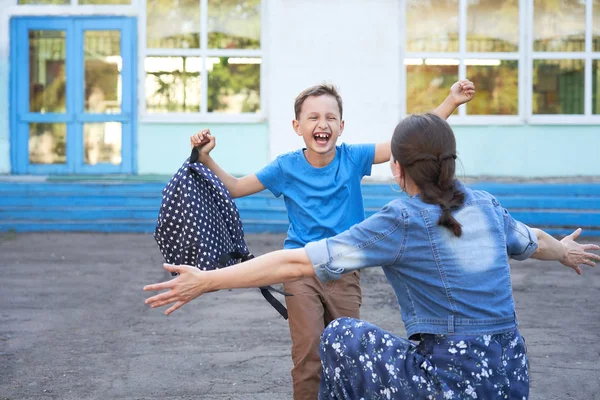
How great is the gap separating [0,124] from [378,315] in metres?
8.56

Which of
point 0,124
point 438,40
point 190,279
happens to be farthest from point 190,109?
point 190,279

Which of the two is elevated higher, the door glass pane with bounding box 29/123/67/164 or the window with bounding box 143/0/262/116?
the window with bounding box 143/0/262/116

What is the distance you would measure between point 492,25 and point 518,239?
35.9 ft

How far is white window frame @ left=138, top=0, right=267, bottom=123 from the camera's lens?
13680 mm

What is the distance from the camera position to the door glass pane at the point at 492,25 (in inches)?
544

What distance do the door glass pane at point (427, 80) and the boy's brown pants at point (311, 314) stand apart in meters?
9.61

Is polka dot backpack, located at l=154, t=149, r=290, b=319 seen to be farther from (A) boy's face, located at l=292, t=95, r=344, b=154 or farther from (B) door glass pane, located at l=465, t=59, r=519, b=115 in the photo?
(B) door glass pane, located at l=465, t=59, r=519, b=115

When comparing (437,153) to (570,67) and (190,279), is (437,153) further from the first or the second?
(570,67)

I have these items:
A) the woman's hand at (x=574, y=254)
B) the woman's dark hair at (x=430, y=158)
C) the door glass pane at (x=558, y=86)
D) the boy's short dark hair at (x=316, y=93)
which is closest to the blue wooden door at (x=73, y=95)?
the door glass pane at (x=558, y=86)

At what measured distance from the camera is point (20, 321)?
7.11 metres

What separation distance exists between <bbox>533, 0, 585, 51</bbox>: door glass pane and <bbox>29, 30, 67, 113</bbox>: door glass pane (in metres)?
7.17

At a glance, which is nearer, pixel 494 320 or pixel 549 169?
pixel 494 320

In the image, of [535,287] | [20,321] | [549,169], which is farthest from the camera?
[549,169]

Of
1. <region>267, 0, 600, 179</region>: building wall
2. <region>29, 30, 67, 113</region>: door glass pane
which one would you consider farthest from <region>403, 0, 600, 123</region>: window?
<region>29, 30, 67, 113</region>: door glass pane
